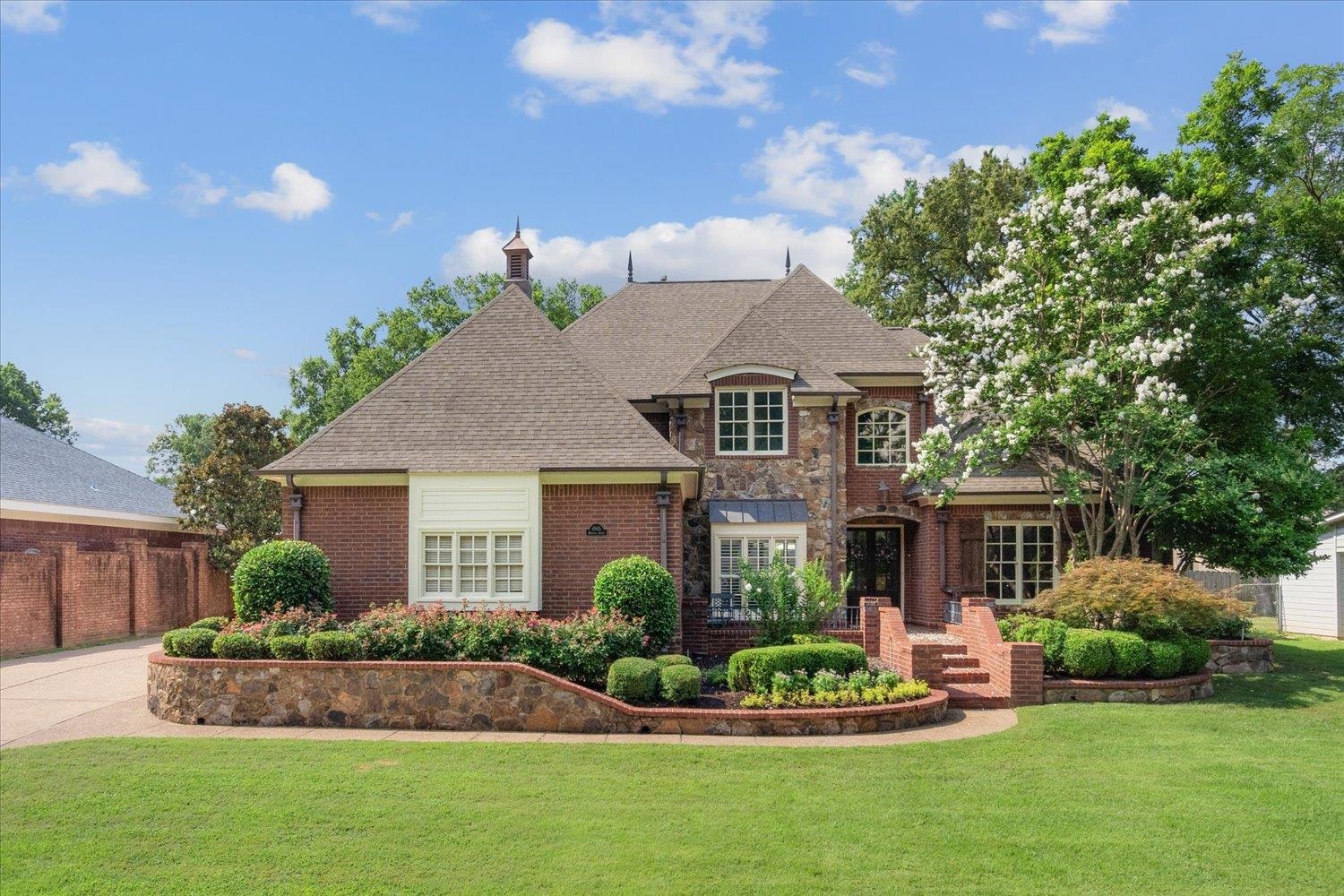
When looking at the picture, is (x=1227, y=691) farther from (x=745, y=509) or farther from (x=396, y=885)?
(x=396, y=885)

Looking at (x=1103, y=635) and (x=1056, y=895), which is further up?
(x=1103, y=635)

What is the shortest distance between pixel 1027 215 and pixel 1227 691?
29.6 ft

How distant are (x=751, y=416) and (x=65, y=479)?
1918 centimetres

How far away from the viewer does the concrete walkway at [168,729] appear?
439 inches

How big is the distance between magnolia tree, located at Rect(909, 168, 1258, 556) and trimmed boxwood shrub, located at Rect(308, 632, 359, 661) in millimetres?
10155

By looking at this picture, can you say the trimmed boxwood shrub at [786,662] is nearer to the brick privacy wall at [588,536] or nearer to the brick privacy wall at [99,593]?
the brick privacy wall at [588,536]

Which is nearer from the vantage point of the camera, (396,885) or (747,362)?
(396,885)

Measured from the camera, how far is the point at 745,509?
18.9m

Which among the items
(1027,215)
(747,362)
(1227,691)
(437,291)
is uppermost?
(437,291)

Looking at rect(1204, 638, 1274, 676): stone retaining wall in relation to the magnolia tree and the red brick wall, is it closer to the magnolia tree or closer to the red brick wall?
the magnolia tree

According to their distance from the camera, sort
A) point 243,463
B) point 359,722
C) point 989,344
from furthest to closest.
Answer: point 243,463 < point 989,344 < point 359,722

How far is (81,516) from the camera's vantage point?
24.3 m

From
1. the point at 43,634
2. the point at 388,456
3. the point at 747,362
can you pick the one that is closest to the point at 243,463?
the point at 43,634

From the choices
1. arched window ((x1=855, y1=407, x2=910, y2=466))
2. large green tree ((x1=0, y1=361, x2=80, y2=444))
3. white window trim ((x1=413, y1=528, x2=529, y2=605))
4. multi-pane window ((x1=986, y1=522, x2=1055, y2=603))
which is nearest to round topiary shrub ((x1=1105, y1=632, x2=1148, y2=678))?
multi-pane window ((x1=986, y1=522, x2=1055, y2=603))
